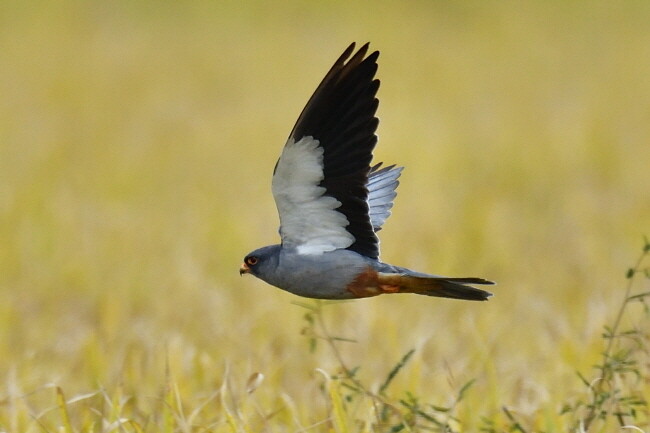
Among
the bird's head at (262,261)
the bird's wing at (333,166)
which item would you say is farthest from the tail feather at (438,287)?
the bird's head at (262,261)

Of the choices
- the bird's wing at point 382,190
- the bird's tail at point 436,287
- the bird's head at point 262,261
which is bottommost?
the bird's head at point 262,261

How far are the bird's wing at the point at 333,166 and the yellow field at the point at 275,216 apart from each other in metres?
0.30

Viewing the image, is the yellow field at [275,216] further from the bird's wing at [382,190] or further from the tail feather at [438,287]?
the bird's wing at [382,190]

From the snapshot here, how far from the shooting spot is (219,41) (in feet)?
51.5

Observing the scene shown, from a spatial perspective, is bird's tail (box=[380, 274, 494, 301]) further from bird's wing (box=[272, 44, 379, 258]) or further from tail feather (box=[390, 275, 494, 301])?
bird's wing (box=[272, 44, 379, 258])

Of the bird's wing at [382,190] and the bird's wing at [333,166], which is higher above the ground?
the bird's wing at [382,190]

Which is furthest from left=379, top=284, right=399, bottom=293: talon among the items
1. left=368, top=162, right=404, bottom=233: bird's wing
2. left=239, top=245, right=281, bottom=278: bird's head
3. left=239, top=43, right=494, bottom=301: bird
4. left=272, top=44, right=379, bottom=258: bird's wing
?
left=368, top=162, right=404, bottom=233: bird's wing

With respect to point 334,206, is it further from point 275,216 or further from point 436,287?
point 275,216

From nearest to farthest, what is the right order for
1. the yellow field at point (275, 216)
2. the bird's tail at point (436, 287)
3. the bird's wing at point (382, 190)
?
the bird's tail at point (436, 287) < the bird's wing at point (382, 190) < the yellow field at point (275, 216)

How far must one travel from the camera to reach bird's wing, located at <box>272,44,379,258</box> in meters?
3.58

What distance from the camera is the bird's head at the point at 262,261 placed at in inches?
140

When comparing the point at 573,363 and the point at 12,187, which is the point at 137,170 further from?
the point at 573,363

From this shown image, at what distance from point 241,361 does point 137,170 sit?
4.23 m

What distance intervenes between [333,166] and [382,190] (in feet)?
2.91
